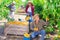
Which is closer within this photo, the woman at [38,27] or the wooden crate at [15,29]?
the woman at [38,27]

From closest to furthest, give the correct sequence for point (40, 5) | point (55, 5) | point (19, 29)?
point (55, 5), point (40, 5), point (19, 29)

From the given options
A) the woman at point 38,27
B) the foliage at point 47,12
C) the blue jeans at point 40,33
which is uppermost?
the foliage at point 47,12

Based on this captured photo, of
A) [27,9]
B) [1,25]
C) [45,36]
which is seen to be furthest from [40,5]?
[1,25]

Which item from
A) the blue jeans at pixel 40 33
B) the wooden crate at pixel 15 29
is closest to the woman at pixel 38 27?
the blue jeans at pixel 40 33

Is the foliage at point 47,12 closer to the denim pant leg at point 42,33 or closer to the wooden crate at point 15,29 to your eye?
the denim pant leg at point 42,33

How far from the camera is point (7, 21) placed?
2529 mm

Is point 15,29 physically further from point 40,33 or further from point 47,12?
point 47,12

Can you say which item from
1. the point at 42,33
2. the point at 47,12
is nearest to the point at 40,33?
the point at 42,33

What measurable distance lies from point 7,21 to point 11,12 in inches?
4.4

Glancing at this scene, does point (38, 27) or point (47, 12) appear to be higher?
point (47, 12)

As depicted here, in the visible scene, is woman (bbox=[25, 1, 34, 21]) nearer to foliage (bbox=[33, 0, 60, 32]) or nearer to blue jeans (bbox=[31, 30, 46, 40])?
foliage (bbox=[33, 0, 60, 32])

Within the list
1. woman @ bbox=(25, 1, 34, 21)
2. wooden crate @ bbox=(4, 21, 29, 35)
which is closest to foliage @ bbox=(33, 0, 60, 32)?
woman @ bbox=(25, 1, 34, 21)

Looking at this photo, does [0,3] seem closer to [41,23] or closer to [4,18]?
[4,18]

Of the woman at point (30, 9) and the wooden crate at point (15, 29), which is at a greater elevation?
the woman at point (30, 9)
